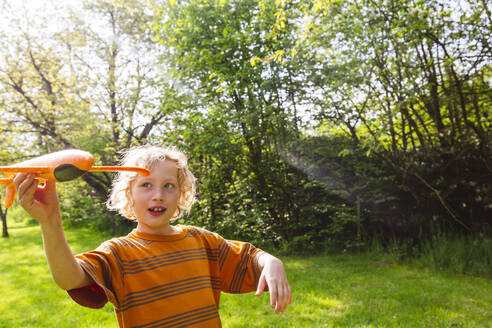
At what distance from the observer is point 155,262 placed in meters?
1.50

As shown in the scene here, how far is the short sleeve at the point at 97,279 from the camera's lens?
125cm

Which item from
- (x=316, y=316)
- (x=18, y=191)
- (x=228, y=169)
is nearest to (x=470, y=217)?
(x=316, y=316)

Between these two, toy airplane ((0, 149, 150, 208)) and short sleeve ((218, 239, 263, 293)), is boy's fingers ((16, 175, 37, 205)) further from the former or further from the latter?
short sleeve ((218, 239, 263, 293))

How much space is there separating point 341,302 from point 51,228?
13.6 ft

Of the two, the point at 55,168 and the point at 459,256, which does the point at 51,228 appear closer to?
the point at 55,168

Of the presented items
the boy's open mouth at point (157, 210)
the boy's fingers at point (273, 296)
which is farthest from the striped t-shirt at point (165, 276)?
the boy's fingers at point (273, 296)

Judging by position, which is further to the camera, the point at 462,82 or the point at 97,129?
the point at 97,129

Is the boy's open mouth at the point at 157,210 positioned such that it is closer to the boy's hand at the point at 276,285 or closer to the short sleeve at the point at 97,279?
the short sleeve at the point at 97,279

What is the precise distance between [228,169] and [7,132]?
9.18 metres

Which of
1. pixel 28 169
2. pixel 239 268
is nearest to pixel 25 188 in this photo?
pixel 28 169

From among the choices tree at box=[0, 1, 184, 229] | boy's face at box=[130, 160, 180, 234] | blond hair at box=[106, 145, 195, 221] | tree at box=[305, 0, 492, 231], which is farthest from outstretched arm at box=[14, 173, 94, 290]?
tree at box=[0, 1, 184, 229]

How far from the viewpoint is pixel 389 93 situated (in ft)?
20.2

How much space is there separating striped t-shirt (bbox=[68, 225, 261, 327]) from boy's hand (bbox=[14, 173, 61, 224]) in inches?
9.2

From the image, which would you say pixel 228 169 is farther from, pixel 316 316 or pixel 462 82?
pixel 462 82
